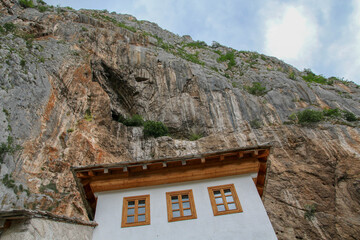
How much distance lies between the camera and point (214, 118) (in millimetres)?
32531

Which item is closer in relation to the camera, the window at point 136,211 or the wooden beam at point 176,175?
the window at point 136,211

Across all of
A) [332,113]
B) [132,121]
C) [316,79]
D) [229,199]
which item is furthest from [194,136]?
[316,79]

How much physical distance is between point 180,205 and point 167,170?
1.50 meters

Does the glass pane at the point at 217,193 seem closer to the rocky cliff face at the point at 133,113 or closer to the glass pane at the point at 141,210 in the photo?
the glass pane at the point at 141,210

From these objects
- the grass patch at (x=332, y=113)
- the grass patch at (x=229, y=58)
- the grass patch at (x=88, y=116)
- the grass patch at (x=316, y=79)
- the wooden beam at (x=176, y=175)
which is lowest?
the wooden beam at (x=176, y=175)

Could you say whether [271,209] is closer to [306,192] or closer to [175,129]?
[306,192]

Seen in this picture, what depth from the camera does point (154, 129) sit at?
29453mm

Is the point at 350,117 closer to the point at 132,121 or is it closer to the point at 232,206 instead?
the point at 132,121

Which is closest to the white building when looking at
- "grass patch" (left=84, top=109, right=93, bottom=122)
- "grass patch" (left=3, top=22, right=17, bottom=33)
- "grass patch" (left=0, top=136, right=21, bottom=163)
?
"grass patch" (left=0, top=136, right=21, bottom=163)

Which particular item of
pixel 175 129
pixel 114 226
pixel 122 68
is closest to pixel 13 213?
pixel 114 226

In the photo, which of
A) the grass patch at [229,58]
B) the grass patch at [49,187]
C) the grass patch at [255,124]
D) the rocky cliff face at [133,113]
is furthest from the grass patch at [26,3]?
the grass patch at [229,58]

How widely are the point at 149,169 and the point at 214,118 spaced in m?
22.8

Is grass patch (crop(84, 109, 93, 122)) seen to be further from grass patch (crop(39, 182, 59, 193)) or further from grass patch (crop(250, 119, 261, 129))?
grass patch (crop(250, 119, 261, 129))

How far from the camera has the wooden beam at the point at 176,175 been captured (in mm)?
10258
